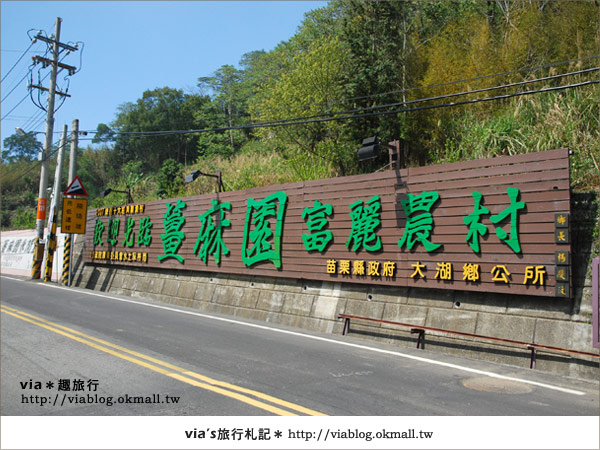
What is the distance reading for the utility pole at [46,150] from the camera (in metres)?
24.5

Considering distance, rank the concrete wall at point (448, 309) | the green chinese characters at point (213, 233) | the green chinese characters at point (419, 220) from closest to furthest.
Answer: the concrete wall at point (448, 309), the green chinese characters at point (419, 220), the green chinese characters at point (213, 233)

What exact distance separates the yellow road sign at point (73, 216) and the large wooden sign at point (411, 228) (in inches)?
350

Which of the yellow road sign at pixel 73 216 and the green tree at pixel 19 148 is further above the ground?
the green tree at pixel 19 148

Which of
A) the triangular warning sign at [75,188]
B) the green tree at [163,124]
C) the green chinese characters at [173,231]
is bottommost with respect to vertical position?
the green chinese characters at [173,231]

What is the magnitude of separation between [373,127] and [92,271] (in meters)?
15.2

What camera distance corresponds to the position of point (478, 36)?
15.4 m

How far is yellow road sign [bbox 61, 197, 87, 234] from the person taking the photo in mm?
21953

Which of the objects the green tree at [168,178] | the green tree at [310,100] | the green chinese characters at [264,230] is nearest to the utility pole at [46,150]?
the green tree at [168,178]

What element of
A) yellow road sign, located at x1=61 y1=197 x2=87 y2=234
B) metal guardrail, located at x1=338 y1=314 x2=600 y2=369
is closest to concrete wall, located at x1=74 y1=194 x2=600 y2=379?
metal guardrail, located at x1=338 y1=314 x2=600 y2=369

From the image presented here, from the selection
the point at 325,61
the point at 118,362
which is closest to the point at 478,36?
the point at 325,61

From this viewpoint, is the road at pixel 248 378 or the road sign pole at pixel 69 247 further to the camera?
the road sign pole at pixel 69 247

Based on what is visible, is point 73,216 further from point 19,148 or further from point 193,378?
point 19,148

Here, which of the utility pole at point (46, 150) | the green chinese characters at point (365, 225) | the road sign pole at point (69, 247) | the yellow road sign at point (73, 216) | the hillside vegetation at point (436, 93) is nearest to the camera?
the green chinese characters at point (365, 225)

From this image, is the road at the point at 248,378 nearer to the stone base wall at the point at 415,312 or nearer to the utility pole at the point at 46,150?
the stone base wall at the point at 415,312
